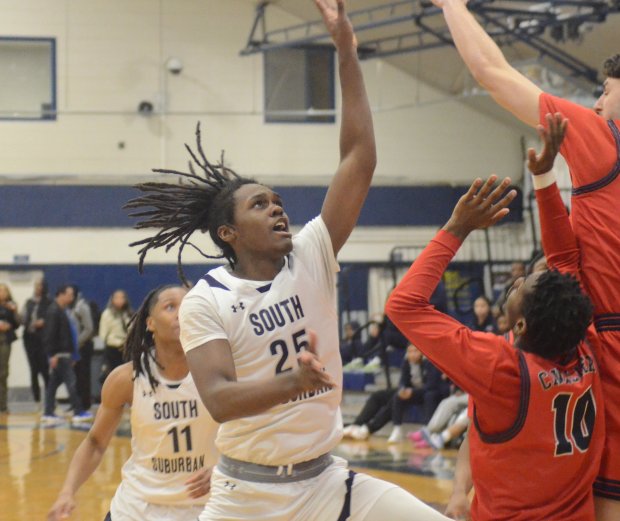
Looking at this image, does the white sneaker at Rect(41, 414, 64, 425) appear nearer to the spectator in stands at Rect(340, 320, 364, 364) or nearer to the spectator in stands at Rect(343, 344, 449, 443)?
the spectator in stands at Rect(343, 344, 449, 443)

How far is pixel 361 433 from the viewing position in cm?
1197

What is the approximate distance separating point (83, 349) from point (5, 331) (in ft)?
3.88

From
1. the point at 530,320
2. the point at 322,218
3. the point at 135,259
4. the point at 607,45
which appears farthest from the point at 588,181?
the point at 135,259

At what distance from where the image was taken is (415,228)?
64.4 ft

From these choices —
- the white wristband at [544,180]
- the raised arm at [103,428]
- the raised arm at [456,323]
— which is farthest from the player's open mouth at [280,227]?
the raised arm at [103,428]

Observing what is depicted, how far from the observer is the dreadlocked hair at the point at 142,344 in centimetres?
498

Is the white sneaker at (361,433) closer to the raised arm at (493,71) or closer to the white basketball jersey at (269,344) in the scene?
the white basketball jersey at (269,344)

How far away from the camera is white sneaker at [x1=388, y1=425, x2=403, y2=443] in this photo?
11.6 metres

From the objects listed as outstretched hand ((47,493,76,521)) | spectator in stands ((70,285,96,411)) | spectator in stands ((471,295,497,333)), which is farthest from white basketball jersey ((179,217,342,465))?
spectator in stands ((70,285,96,411))


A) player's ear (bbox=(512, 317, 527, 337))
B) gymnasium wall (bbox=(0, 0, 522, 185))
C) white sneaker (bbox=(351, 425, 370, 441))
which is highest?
gymnasium wall (bbox=(0, 0, 522, 185))

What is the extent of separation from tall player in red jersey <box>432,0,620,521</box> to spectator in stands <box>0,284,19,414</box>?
514 inches

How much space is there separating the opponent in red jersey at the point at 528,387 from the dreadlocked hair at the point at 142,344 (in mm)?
1987

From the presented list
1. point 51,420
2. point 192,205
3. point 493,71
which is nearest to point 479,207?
point 493,71

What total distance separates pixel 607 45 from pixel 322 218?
490 inches
